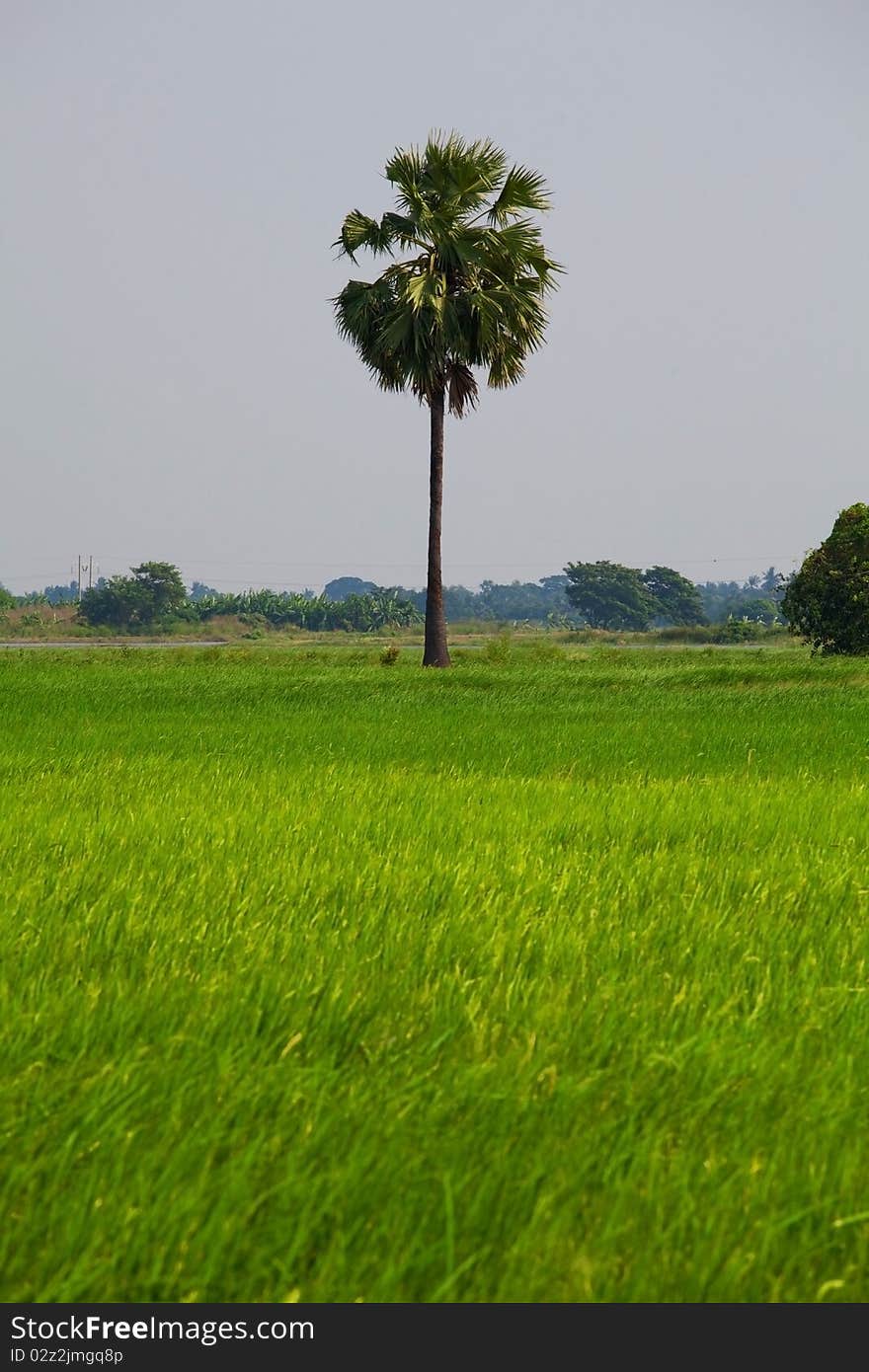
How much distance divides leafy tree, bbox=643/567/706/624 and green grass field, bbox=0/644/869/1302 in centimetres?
11637

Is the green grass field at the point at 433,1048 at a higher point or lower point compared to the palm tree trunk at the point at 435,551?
lower

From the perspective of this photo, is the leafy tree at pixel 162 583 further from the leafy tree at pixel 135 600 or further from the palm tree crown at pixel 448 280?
the palm tree crown at pixel 448 280

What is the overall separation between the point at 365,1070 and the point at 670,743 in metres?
10.8

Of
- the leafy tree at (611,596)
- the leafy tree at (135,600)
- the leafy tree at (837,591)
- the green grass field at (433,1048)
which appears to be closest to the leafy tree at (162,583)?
the leafy tree at (135,600)

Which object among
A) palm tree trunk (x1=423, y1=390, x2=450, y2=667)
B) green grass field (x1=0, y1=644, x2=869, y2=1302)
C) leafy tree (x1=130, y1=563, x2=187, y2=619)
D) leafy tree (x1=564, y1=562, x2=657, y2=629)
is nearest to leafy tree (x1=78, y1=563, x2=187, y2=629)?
leafy tree (x1=130, y1=563, x2=187, y2=619)

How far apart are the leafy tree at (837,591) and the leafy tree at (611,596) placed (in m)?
79.7

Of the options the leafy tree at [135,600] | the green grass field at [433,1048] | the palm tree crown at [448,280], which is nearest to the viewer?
the green grass field at [433,1048]

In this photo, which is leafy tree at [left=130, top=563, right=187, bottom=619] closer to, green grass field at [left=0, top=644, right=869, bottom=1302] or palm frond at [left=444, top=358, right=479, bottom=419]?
palm frond at [left=444, top=358, right=479, bottom=419]

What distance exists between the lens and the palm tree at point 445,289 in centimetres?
3003

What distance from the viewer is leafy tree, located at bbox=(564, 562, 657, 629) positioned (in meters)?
118

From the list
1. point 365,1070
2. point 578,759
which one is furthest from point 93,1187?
point 578,759

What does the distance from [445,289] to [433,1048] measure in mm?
28980

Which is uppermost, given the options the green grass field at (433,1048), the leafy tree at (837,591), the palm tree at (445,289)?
the palm tree at (445,289)
